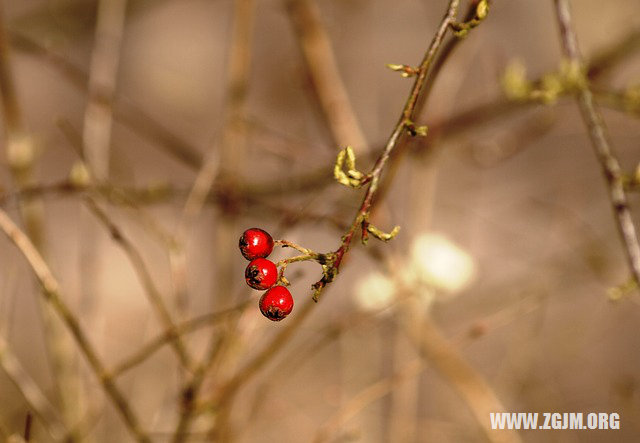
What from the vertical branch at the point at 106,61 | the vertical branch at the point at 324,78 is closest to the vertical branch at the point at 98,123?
the vertical branch at the point at 106,61

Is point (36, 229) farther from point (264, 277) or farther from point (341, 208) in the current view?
point (264, 277)

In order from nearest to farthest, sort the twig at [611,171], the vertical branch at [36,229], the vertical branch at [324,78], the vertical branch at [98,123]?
the twig at [611,171], the vertical branch at [36,229], the vertical branch at [98,123], the vertical branch at [324,78]

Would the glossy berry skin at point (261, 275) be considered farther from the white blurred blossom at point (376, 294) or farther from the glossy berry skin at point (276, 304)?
the white blurred blossom at point (376, 294)

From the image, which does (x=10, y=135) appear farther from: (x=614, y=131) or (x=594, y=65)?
(x=614, y=131)

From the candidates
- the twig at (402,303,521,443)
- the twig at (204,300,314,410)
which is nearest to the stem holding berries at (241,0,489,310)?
the twig at (204,300,314,410)

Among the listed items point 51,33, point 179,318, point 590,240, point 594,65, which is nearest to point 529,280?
point 590,240

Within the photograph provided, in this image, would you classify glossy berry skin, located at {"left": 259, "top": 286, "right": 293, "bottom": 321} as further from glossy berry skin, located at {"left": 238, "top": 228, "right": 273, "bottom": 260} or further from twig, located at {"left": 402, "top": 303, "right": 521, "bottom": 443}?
twig, located at {"left": 402, "top": 303, "right": 521, "bottom": 443}
